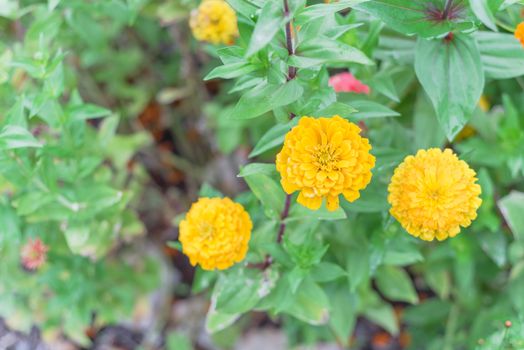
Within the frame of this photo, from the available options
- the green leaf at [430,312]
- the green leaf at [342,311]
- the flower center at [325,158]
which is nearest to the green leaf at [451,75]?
the flower center at [325,158]

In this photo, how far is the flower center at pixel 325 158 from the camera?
0.86 meters

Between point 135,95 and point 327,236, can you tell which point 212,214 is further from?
point 135,95

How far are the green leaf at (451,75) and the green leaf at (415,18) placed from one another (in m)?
0.07

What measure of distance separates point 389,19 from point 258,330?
1.33 metres

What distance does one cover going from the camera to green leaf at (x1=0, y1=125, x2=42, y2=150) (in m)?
1.04

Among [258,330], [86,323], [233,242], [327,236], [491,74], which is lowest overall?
[258,330]

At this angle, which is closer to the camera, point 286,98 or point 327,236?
point 286,98

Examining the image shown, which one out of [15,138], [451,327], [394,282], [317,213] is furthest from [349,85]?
[451,327]

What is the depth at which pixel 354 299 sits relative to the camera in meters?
1.47

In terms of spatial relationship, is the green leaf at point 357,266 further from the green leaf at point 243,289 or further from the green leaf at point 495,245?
the green leaf at point 495,245

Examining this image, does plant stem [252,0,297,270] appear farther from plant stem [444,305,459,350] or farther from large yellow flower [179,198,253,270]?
plant stem [444,305,459,350]

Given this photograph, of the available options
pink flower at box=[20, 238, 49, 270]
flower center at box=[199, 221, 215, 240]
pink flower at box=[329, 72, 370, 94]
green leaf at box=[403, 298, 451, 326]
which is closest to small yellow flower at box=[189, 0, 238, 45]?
pink flower at box=[329, 72, 370, 94]

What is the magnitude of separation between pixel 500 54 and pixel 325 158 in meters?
0.56

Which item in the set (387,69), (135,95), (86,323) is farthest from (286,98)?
(135,95)
